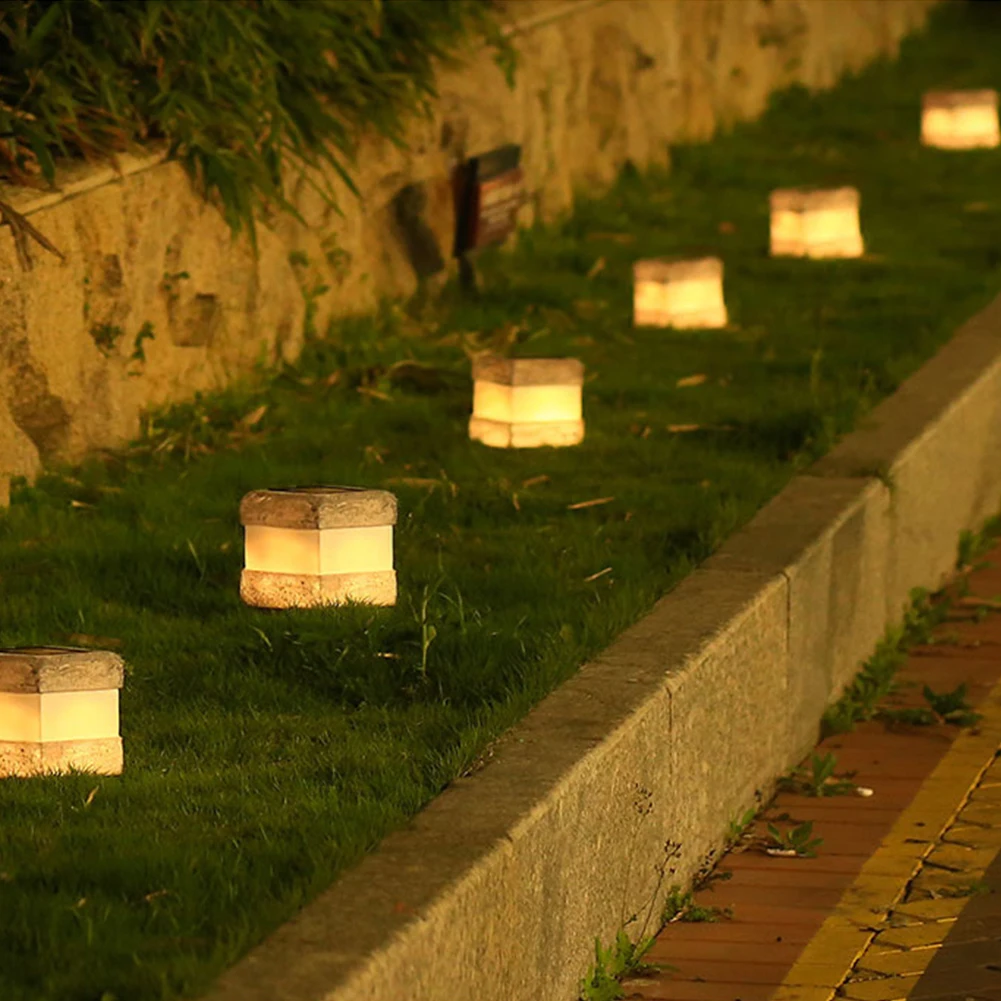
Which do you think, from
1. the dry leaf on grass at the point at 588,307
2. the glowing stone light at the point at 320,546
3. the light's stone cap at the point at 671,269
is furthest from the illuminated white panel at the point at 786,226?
the glowing stone light at the point at 320,546

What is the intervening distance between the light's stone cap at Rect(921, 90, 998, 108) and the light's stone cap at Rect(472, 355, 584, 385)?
236 inches

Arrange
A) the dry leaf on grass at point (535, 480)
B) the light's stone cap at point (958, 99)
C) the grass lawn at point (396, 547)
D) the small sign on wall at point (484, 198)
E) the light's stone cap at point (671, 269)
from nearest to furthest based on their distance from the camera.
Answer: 1. the grass lawn at point (396, 547)
2. the dry leaf on grass at point (535, 480)
3. the light's stone cap at point (671, 269)
4. the small sign on wall at point (484, 198)
5. the light's stone cap at point (958, 99)

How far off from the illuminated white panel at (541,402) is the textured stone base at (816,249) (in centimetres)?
293

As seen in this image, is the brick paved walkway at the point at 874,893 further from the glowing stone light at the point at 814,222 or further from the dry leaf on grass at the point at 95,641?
the glowing stone light at the point at 814,222

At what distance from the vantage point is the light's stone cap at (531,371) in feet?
23.5

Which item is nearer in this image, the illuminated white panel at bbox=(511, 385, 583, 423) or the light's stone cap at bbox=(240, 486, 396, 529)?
the light's stone cap at bbox=(240, 486, 396, 529)

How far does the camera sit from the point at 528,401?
7207 mm

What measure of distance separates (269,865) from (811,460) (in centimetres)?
311

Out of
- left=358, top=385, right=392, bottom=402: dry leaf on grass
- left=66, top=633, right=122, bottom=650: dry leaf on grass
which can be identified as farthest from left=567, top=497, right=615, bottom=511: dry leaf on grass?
left=66, top=633, right=122, bottom=650: dry leaf on grass

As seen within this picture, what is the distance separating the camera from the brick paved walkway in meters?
4.75

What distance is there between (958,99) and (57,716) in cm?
887

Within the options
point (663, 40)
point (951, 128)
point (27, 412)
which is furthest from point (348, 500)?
point (951, 128)

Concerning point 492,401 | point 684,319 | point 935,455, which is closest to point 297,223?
point 492,401

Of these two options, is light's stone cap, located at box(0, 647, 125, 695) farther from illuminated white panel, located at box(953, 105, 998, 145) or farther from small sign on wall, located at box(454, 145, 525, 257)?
illuminated white panel, located at box(953, 105, 998, 145)
